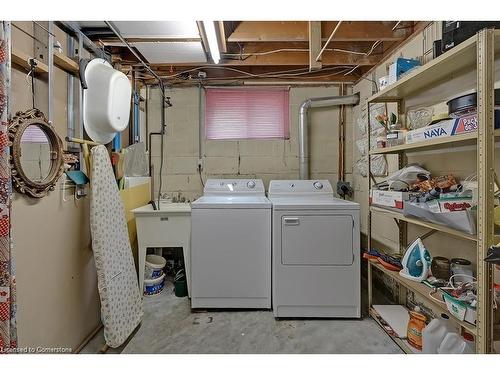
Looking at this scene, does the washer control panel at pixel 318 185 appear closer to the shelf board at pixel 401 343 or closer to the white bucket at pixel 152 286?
the shelf board at pixel 401 343

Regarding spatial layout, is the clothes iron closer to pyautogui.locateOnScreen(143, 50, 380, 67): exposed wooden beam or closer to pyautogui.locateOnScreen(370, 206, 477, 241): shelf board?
pyautogui.locateOnScreen(370, 206, 477, 241): shelf board

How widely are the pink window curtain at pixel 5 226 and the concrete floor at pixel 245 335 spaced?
0.89m

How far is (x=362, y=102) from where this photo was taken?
3047 millimetres

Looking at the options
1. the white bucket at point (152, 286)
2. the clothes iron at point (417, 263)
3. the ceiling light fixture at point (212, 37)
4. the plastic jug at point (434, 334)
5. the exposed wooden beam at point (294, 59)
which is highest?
the exposed wooden beam at point (294, 59)

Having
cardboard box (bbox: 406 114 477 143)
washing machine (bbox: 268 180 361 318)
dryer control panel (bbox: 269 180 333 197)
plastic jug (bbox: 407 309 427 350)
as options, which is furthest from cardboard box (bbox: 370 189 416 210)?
dryer control panel (bbox: 269 180 333 197)

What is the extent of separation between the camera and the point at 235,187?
3.01m

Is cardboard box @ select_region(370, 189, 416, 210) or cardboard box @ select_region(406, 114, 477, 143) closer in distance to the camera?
cardboard box @ select_region(406, 114, 477, 143)

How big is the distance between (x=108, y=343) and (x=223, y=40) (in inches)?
94.9

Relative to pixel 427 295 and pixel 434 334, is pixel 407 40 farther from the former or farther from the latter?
pixel 434 334

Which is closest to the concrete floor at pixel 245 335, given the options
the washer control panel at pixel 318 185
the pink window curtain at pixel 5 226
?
the pink window curtain at pixel 5 226

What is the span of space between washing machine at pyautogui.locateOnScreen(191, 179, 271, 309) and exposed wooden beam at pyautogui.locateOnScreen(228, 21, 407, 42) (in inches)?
57.5

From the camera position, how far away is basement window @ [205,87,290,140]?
325 centimetres

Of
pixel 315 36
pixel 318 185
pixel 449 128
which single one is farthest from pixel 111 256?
pixel 315 36

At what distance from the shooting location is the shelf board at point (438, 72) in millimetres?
1297
